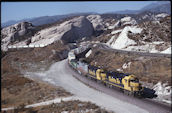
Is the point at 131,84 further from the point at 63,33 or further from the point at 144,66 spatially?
the point at 63,33

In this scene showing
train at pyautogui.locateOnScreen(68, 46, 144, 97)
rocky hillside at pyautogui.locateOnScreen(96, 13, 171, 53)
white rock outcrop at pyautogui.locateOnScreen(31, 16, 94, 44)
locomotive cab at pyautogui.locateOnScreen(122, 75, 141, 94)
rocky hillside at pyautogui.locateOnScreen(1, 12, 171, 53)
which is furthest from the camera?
white rock outcrop at pyautogui.locateOnScreen(31, 16, 94, 44)

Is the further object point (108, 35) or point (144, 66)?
point (108, 35)

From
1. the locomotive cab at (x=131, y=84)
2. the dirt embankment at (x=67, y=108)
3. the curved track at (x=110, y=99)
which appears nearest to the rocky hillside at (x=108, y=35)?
the curved track at (x=110, y=99)

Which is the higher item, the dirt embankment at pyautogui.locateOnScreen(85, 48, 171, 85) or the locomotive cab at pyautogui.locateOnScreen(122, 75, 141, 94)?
the locomotive cab at pyautogui.locateOnScreen(122, 75, 141, 94)

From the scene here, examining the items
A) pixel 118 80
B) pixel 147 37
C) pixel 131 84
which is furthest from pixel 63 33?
pixel 131 84

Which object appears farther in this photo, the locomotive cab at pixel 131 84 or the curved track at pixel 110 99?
the locomotive cab at pixel 131 84

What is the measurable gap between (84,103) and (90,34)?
115 m

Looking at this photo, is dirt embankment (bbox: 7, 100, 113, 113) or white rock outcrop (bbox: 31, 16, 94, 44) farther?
white rock outcrop (bbox: 31, 16, 94, 44)

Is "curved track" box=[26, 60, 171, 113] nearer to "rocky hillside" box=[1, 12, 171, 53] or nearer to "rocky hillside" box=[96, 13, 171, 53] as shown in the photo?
"rocky hillside" box=[1, 12, 171, 53]

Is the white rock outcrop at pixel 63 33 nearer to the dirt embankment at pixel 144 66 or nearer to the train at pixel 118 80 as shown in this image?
the dirt embankment at pixel 144 66

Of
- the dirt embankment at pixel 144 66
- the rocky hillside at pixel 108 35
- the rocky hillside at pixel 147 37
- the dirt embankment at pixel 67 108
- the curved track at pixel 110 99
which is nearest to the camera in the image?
A: the dirt embankment at pixel 67 108

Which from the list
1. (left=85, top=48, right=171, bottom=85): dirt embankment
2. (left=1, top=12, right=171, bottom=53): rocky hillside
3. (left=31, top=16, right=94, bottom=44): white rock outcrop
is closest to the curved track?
(left=85, top=48, right=171, bottom=85): dirt embankment

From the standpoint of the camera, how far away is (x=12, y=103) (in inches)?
A: 1114

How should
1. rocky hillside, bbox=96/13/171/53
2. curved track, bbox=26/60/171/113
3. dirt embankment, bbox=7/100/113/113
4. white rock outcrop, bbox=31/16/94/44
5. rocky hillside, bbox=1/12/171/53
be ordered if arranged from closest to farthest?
dirt embankment, bbox=7/100/113/113 → curved track, bbox=26/60/171/113 → rocky hillside, bbox=96/13/171/53 → rocky hillside, bbox=1/12/171/53 → white rock outcrop, bbox=31/16/94/44
